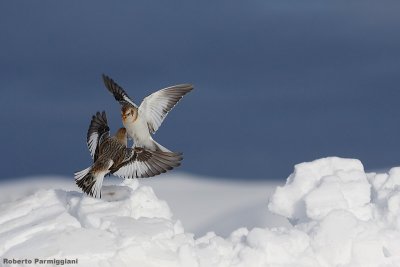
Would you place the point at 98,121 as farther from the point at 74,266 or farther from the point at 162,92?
the point at 74,266

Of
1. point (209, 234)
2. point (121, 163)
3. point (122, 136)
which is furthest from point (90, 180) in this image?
point (209, 234)

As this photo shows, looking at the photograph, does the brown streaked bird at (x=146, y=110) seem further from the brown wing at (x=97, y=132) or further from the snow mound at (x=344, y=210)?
the snow mound at (x=344, y=210)

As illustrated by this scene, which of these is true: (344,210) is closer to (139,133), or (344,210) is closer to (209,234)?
(209,234)

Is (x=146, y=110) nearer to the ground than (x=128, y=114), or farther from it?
farther from it

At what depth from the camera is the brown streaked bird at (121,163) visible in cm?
1090

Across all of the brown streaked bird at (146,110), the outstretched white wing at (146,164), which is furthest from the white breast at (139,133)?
the outstretched white wing at (146,164)

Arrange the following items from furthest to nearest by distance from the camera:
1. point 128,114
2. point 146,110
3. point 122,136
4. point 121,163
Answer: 1. point 146,110
2. point 128,114
3. point 122,136
4. point 121,163

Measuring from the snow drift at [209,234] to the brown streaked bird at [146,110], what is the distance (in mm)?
557

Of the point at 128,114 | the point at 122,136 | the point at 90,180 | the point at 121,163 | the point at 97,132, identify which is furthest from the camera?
the point at 97,132

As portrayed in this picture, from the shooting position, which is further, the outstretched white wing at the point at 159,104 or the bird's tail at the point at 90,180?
the outstretched white wing at the point at 159,104

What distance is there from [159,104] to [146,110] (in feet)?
0.69

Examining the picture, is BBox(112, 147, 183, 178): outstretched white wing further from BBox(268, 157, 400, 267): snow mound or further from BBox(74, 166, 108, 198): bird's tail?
BBox(268, 157, 400, 267): snow mound

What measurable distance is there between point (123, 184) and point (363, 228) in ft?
9.21

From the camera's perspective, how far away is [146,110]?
12086mm
